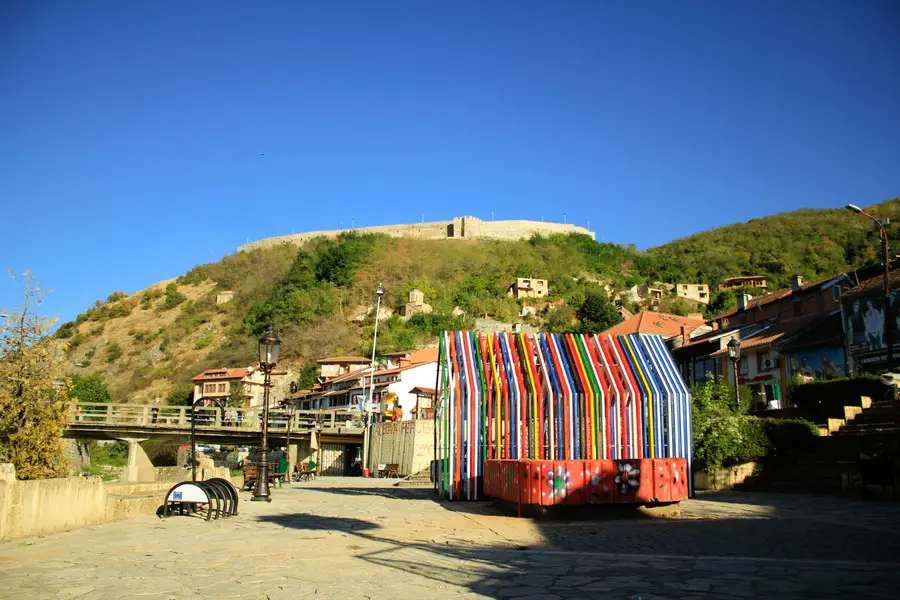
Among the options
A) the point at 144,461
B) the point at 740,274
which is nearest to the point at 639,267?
the point at 740,274

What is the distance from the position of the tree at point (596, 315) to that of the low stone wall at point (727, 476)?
5672 cm

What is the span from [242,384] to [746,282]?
6180 centimetres

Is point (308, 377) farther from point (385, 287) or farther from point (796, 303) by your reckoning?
point (796, 303)

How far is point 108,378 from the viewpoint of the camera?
93.2m

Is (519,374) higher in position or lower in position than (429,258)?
lower

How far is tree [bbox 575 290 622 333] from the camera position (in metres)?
75.7

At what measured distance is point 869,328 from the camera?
28.4 meters

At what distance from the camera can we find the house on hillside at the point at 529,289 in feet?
302

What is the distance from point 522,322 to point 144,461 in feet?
165

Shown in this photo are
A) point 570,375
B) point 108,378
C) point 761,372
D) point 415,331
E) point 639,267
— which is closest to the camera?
point 570,375

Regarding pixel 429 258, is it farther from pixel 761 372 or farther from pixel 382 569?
pixel 382 569

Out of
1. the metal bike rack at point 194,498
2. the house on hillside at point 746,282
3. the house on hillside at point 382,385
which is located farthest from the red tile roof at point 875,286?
the house on hillside at point 746,282

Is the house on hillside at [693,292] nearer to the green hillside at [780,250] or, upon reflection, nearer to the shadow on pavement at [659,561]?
the green hillside at [780,250]

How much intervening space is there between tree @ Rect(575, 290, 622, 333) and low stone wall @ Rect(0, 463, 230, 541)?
6568 cm
